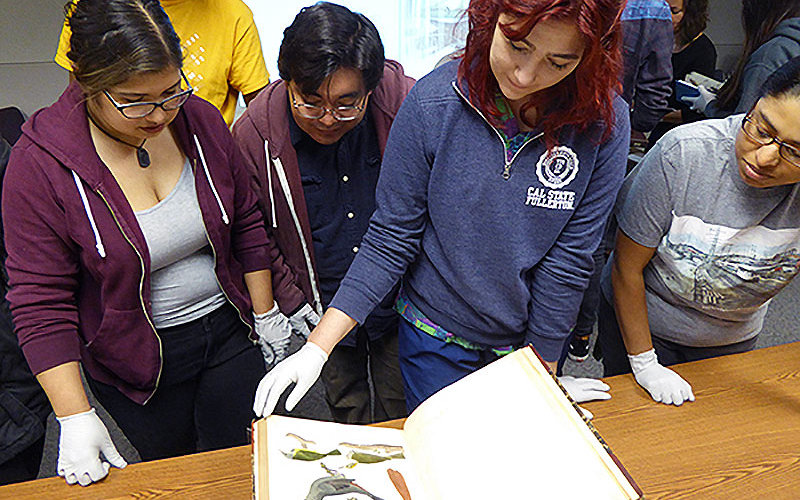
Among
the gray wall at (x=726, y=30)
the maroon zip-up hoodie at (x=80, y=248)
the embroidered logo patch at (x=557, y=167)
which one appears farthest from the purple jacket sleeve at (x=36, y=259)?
the gray wall at (x=726, y=30)

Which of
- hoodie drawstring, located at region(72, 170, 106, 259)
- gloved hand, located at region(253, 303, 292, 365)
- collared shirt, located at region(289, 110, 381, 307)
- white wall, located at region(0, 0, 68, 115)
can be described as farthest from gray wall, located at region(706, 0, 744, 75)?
hoodie drawstring, located at region(72, 170, 106, 259)

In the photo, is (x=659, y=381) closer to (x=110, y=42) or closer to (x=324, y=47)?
(x=324, y=47)

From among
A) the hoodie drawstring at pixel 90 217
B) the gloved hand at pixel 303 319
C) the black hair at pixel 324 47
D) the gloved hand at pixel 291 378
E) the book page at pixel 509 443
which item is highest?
the black hair at pixel 324 47

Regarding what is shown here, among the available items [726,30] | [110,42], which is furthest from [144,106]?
[726,30]

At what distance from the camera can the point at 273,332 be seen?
1.30 m

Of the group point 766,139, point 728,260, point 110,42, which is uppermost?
point 110,42

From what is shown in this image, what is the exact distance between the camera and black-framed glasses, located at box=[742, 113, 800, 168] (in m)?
0.90

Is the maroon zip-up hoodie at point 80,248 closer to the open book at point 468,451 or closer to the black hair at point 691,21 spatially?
the open book at point 468,451

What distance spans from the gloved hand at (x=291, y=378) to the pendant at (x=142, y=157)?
43 cm

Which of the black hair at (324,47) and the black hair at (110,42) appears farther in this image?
the black hair at (324,47)

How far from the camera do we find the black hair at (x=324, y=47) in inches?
44.7

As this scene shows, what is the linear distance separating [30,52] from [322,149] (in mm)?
2111

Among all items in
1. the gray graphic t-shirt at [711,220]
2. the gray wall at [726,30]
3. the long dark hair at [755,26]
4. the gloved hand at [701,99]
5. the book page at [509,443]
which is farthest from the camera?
the gray wall at [726,30]

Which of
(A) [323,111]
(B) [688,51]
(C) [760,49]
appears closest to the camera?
(A) [323,111]
